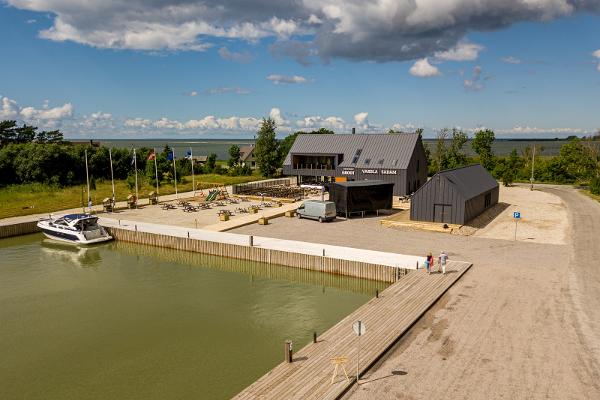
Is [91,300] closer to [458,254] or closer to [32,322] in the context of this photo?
[32,322]

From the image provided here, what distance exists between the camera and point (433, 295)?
2191 cm

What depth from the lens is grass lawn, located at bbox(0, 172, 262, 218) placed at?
48.5m

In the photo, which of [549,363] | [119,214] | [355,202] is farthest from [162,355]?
[119,214]

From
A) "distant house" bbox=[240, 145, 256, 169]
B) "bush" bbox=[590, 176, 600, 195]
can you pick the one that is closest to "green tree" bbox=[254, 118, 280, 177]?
"distant house" bbox=[240, 145, 256, 169]

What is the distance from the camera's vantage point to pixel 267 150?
278ft

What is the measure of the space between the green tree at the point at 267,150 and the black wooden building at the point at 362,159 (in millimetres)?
14903

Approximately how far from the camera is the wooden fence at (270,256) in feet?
86.7

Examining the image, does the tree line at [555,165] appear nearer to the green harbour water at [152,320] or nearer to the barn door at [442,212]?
the barn door at [442,212]

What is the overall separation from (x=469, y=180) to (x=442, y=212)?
307 inches

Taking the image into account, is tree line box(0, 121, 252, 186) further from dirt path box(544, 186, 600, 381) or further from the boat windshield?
dirt path box(544, 186, 600, 381)

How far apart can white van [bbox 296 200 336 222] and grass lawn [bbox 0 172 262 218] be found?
24844mm

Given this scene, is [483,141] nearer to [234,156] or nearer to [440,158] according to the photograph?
[440,158]

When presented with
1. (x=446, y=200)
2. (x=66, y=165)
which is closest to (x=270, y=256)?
(x=446, y=200)

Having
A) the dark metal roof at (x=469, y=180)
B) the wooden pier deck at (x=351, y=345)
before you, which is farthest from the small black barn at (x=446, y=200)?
the wooden pier deck at (x=351, y=345)
